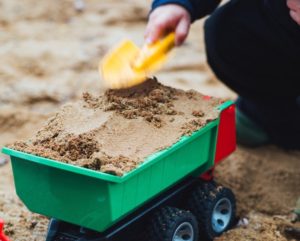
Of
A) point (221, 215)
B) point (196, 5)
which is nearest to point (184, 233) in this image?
point (221, 215)

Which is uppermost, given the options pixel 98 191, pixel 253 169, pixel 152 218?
pixel 98 191

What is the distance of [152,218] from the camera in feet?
4.73

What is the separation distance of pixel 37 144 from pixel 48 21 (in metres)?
1.70

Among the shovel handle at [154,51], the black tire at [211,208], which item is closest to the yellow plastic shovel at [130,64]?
the shovel handle at [154,51]

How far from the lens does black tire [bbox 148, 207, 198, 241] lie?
1407mm

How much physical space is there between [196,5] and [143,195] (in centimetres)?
77

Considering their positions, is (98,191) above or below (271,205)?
above

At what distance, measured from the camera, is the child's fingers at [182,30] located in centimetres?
181

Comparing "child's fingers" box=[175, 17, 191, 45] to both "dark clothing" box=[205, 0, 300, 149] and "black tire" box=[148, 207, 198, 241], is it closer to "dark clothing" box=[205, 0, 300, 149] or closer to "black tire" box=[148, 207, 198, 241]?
"dark clothing" box=[205, 0, 300, 149]

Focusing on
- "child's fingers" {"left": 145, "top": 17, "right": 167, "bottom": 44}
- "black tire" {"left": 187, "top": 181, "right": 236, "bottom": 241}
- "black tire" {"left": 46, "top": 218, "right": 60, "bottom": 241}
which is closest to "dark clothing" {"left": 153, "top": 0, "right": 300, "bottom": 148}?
"child's fingers" {"left": 145, "top": 17, "right": 167, "bottom": 44}

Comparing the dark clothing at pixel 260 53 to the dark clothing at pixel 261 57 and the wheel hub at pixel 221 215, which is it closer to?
the dark clothing at pixel 261 57

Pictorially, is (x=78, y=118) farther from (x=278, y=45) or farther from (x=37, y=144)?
(x=278, y=45)

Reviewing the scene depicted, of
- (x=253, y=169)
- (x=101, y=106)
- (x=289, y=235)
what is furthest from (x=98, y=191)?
(x=253, y=169)

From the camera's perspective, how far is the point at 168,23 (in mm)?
1863
